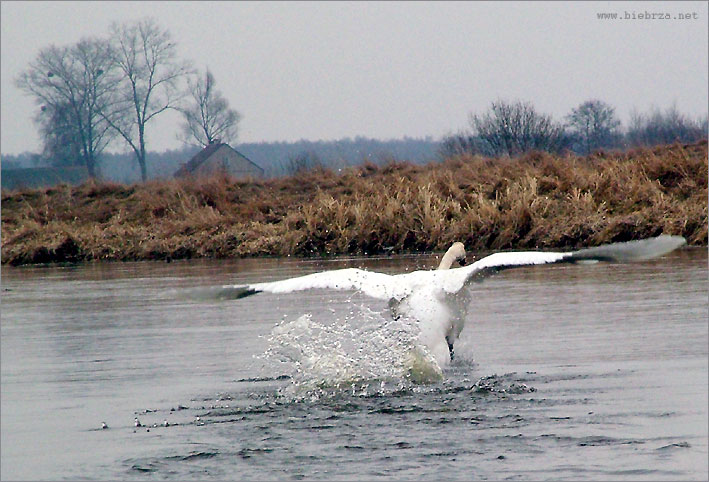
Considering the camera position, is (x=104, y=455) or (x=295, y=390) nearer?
(x=104, y=455)

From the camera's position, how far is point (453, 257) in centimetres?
1142

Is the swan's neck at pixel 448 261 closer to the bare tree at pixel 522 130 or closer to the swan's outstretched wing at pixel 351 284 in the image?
the swan's outstretched wing at pixel 351 284

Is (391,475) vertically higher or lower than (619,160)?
lower

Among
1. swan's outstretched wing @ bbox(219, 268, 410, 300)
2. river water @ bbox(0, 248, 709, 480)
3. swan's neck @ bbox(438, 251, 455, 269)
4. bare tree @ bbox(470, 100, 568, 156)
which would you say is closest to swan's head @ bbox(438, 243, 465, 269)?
swan's neck @ bbox(438, 251, 455, 269)

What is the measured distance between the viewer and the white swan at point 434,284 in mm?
9836

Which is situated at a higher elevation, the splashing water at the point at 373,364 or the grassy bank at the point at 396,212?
the grassy bank at the point at 396,212

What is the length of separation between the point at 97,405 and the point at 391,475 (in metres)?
3.16

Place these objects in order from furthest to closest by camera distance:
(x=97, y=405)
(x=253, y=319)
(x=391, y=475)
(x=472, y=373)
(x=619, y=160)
→ (x=619, y=160), (x=253, y=319), (x=472, y=373), (x=97, y=405), (x=391, y=475)

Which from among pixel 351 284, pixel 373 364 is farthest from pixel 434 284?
pixel 373 364

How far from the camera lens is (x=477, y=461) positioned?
22.4 feet

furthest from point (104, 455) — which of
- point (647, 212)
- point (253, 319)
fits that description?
point (647, 212)

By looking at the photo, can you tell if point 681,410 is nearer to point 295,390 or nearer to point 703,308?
point 295,390

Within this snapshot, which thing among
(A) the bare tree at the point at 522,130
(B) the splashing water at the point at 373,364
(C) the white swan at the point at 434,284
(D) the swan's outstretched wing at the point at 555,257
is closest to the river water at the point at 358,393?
(B) the splashing water at the point at 373,364

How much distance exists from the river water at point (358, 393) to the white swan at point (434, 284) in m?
0.24
